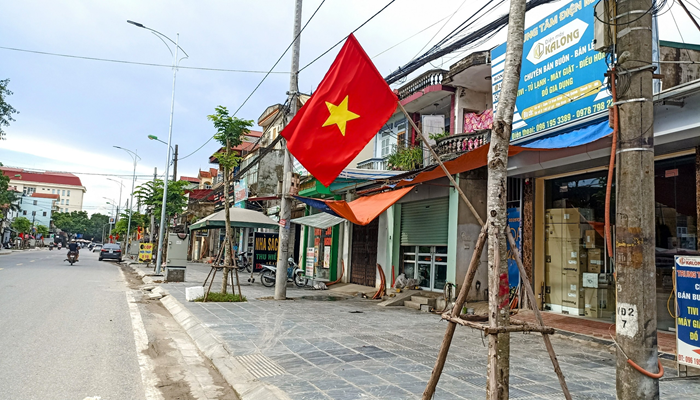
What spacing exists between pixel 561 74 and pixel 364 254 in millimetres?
10199

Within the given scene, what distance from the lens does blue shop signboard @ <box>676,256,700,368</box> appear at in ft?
17.7

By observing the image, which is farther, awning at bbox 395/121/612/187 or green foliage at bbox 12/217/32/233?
green foliage at bbox 12/217/32/233

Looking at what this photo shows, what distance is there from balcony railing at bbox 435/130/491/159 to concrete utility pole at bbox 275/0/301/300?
4.27 meters

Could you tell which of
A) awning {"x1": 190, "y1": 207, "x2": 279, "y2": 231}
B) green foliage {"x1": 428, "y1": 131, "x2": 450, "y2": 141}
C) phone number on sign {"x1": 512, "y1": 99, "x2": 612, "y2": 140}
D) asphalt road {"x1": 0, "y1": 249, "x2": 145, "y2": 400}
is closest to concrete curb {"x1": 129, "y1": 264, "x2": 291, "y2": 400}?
asphalt road {"x1": 0, "y1": 249, "x2": 145, "y2": 400}

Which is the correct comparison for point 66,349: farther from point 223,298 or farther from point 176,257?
point 176,257

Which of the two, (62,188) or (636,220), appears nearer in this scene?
(636,220)

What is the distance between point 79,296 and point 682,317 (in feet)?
42.7

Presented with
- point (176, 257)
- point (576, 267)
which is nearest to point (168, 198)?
point (176, 257)

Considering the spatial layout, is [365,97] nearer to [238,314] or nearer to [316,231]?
[238,314]

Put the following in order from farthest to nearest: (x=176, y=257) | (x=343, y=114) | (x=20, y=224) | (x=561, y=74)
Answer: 1. (x=20, y=224)
2. (x=176, y=257)
3. (x=561, y=74)
4. (x=343, y=114)

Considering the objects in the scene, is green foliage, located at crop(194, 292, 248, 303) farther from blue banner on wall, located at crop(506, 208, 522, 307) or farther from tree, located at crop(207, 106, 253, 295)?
blue banner on wall, located at crop(506, 208, 522, 307)

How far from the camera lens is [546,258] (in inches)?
439

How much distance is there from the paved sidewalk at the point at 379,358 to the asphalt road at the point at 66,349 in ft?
4.58

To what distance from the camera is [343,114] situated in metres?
4.42
